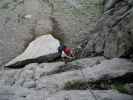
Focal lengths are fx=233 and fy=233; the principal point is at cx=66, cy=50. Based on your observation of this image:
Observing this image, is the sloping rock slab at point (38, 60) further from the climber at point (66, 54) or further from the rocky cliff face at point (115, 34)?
the rocky cliff face at point (115, 34)

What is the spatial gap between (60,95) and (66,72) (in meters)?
0.96

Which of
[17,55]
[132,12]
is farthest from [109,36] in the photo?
[17,55]

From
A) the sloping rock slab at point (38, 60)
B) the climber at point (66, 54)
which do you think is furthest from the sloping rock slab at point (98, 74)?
the sloping rock slab at point (38, 60)

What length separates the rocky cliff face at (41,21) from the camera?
6.84 meters

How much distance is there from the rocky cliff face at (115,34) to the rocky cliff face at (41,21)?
747mm

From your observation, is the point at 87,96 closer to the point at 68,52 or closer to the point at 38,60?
the point at 68,52

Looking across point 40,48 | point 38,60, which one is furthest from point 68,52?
point 40,48

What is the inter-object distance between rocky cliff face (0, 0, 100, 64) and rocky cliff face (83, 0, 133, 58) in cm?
75

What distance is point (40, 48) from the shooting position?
614 cm

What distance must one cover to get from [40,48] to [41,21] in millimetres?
1427

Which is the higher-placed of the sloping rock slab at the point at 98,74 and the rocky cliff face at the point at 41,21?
the rocky cliff face at the point at 41,21

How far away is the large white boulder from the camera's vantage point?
598 centimetres

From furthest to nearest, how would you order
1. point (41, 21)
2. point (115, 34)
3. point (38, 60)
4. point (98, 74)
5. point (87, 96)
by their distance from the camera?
point (41, 21) < point (38, 60) < point (115, 34) < point (98, 74) < point (87, 96)

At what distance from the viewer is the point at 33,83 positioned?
455 cm
